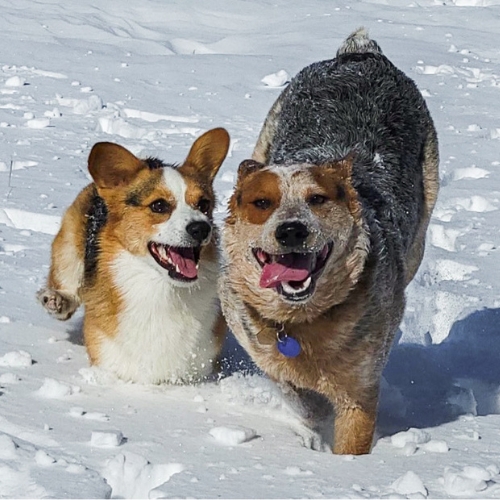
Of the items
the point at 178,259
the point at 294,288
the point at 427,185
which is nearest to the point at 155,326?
the point at 178,259

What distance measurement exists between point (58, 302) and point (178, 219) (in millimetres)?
1101

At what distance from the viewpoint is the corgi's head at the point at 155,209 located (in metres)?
4.96

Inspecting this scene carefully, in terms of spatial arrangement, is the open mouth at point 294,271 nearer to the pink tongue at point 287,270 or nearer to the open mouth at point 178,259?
the pink tongue at point 287,270

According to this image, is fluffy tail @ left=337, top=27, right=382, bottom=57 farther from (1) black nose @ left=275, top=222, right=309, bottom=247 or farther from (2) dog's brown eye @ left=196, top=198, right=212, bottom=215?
(1) black nose @ left=275, top=222, right=309, bottom=247

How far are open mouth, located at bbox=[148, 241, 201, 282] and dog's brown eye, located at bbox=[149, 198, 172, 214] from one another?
0.16 m

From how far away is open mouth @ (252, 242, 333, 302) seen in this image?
4227 millimetres

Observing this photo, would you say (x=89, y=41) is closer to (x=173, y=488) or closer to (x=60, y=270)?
(x=60, y=270)

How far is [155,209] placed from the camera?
5.08 m

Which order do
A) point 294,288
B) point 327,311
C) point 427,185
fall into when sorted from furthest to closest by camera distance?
point 427,185 < point 327,311 < point 294,288

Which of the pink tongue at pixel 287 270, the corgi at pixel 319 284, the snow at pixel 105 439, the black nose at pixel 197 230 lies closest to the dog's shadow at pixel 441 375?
the corgi at pixel 319 284

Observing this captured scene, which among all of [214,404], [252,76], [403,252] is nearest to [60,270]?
[214,404]

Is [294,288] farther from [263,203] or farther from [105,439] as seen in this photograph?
[105,439]

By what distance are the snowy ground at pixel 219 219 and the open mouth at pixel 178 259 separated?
0.58 metres

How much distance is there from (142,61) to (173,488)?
9.14 m
